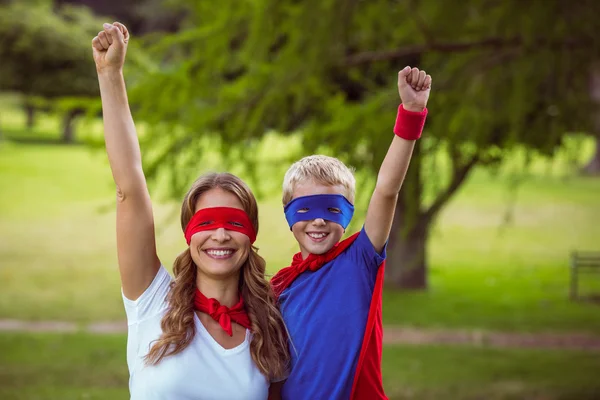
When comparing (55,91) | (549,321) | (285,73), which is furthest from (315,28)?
(55,91)

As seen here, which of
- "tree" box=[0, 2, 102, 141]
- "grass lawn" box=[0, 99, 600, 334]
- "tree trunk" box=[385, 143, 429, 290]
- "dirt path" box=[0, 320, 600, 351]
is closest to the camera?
"tree trunk" box=[385, 143, 429, 290]

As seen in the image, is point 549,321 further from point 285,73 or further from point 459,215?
point 459,215

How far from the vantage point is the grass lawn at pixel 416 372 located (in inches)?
370

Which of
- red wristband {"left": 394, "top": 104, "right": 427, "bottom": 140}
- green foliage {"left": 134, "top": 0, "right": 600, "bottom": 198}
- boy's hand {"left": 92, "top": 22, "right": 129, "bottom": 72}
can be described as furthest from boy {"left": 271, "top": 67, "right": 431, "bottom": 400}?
green foliage {"left": 134, "top": 0, "right": 600, "bottom": 198}

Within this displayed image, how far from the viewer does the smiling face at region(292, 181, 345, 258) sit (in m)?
2.74

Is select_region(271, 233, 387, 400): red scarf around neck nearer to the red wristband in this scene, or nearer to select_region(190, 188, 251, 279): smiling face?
select_region(190, 188, 251, 279): smiling face

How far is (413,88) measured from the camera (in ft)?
8.54

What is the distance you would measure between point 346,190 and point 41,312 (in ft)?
45.8

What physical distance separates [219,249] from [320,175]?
40 centimetres

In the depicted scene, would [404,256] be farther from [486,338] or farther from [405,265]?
[486,338]

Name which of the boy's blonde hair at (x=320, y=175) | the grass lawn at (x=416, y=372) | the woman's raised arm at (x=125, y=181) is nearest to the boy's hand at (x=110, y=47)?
the woman's raised arm at (x=125, y=181)

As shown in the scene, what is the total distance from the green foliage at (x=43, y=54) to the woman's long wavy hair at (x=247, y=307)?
101ft

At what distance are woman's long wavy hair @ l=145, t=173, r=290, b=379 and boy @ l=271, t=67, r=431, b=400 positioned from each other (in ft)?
0.28

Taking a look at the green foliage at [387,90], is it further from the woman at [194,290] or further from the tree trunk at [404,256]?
the tree trunk at [404,256]
